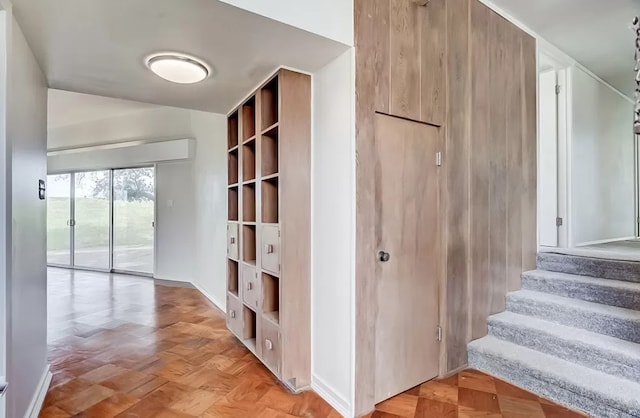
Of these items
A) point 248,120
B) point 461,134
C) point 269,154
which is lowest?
point 269,154

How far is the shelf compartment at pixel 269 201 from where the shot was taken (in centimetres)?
250

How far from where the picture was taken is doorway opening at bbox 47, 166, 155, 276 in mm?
6027

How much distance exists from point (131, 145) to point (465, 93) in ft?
17.8

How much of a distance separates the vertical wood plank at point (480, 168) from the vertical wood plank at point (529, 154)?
581mm

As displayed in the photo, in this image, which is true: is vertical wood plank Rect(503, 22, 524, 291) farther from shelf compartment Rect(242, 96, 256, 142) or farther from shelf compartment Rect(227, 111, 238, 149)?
shelf compartment Rect(227, 111, 238, 149)

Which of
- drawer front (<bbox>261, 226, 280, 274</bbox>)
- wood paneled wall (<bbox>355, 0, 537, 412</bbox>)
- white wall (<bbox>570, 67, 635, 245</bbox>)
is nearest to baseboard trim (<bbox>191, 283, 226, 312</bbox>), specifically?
drawer front (<bbox>261, 226, 280, 274</bbox>)

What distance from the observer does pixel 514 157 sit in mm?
2869

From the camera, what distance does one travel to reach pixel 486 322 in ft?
8.61

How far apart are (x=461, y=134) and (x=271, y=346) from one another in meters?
2.07

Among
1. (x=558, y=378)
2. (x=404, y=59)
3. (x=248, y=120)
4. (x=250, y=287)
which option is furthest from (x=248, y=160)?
(x=558, y=378)

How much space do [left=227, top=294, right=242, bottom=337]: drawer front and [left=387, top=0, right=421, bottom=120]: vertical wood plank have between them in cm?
210

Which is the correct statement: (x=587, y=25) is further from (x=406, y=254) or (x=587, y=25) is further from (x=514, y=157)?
(x=406, y=254)

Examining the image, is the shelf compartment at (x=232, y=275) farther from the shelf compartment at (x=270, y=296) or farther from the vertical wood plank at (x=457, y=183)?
the vertical wood plank at (x=457, y=183)

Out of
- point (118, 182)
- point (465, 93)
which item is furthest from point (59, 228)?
point (465, 93)
